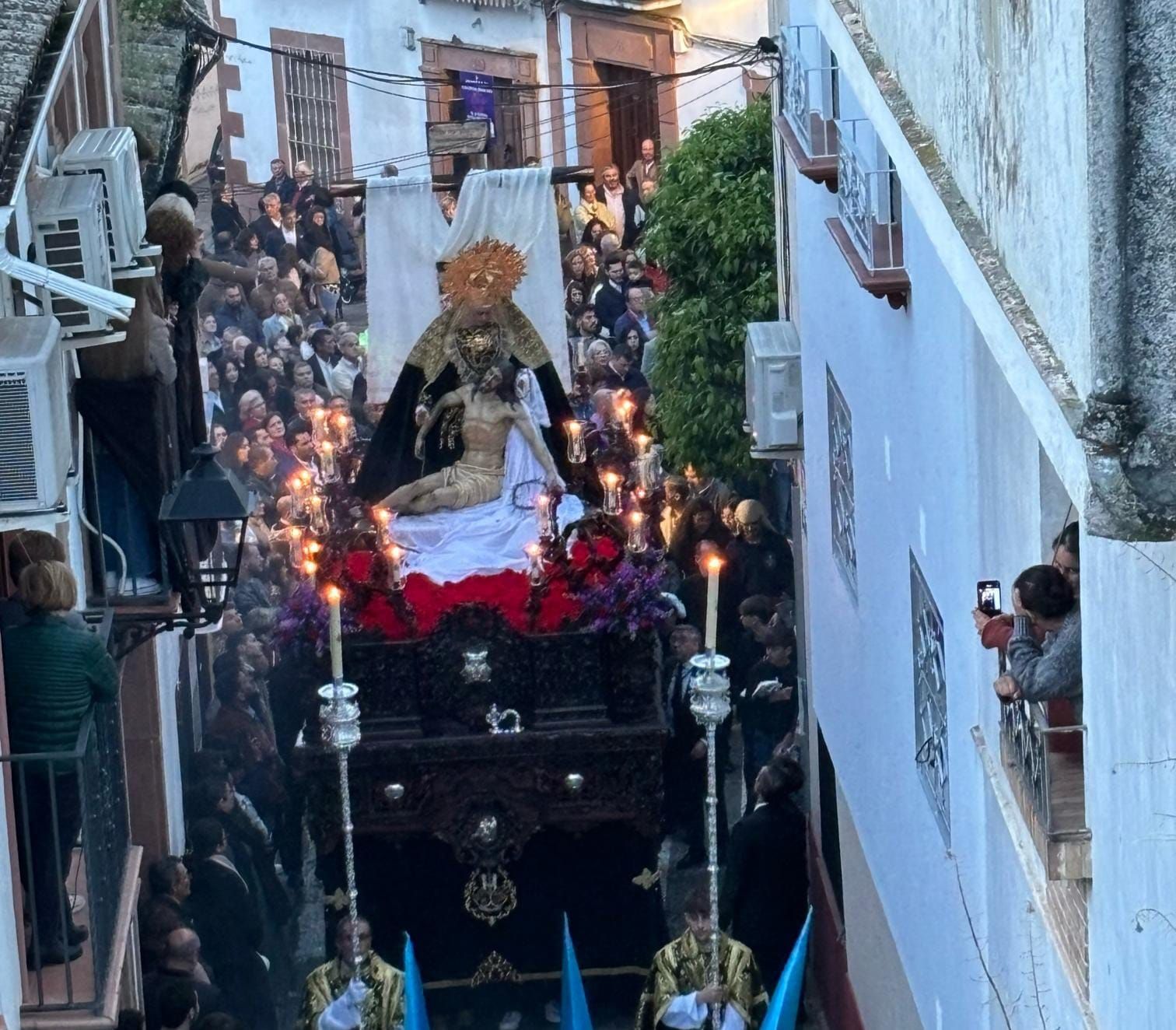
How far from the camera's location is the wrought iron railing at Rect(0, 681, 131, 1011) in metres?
9.19

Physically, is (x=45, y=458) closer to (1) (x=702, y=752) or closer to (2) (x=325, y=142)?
(1) (x=702, y=752)

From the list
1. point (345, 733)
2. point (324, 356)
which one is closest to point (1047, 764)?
point (345, 733)

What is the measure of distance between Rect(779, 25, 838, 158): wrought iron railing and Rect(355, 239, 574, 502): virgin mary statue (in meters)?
2.04

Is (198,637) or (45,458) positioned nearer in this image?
(45,458)

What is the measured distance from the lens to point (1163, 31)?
498cm

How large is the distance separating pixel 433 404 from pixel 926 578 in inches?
221

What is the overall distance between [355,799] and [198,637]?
5.17 m

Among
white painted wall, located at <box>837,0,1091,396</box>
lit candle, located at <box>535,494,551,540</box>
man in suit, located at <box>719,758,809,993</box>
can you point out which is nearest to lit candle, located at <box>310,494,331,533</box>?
lit candle, located at <box>535,494,551,540</box>

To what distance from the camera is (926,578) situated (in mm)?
10594

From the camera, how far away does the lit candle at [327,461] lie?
15602 mm

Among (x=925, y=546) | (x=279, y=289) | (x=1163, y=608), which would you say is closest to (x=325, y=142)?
(x=279, y=289)

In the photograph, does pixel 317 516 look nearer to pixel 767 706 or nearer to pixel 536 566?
pixel 536 566

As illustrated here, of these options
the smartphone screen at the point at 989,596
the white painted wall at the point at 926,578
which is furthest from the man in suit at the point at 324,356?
the smartphone screen at the point at 989,596

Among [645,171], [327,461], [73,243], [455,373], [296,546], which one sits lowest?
[296,546]
